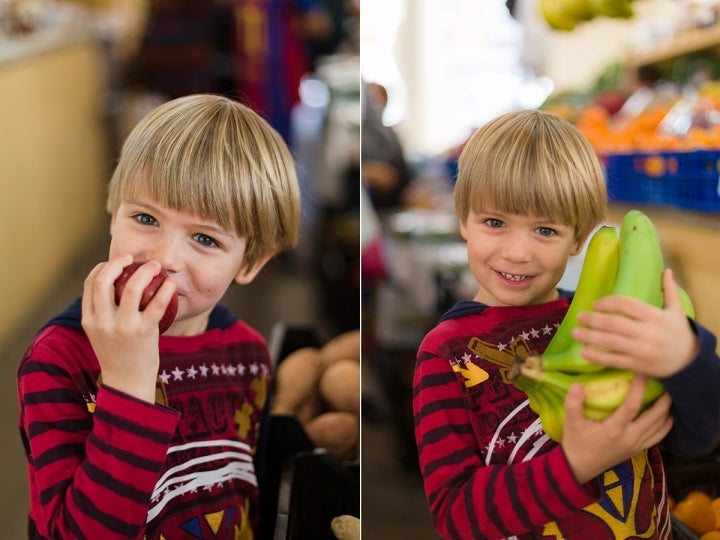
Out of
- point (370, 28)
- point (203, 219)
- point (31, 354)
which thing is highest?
point (370, 28)

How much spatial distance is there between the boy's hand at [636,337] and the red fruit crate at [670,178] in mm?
848

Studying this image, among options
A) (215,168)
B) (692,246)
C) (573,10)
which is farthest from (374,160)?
(215,168)

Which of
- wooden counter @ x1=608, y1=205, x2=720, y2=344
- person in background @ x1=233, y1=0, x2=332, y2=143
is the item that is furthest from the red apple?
person in background @ x1=233, y1=0, x2=332, y2=143

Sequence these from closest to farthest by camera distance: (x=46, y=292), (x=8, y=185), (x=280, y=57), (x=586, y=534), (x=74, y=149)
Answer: (x=586, y=534)
(x=46, y=292)
(x=8, y=185)
(x=74, y=149)
(x=280, y=57)

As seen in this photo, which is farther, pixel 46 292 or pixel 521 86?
pixel 521 86

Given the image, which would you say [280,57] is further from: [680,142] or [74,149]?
[680,142]

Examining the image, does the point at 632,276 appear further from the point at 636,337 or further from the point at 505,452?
the point at 505,452

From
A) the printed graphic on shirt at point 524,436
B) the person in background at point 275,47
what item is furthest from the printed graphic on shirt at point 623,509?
the person in background at point 275,47

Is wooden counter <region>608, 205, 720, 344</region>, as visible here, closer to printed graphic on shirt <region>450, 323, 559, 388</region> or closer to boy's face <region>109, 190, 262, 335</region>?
printed graphic on shirt <region>450, 323, 559, 388</region>

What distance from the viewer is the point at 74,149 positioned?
2.12 metres

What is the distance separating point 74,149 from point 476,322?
5.45 feet

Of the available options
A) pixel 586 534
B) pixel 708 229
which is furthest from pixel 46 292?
pixel 708 229

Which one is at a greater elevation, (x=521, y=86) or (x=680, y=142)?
(x=521, y=86)

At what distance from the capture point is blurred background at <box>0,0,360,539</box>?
3.57 feet
